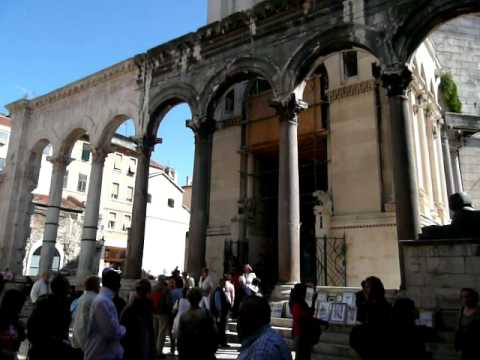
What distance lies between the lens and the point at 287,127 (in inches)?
460

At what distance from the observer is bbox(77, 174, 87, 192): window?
3497cm

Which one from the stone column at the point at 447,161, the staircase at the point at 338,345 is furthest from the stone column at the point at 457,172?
the staircase at the point at 338,345

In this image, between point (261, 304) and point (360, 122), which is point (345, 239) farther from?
point (261, 304)

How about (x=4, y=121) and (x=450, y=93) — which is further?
(x=4, y=121)

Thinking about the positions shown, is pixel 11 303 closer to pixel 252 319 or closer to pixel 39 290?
pixel 252 319

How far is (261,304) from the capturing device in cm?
267

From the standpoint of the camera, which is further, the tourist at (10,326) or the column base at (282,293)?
the column base at (282,293)

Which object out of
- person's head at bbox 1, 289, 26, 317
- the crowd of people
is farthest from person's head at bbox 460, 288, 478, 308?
person's head at bbox 1, 289, 26, 317

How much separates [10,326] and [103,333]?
0.82 metres

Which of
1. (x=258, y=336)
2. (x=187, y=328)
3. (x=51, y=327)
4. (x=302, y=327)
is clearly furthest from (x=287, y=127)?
(x=258, y=336)

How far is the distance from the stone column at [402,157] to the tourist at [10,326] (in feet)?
25.3

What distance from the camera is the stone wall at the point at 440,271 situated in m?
7.07

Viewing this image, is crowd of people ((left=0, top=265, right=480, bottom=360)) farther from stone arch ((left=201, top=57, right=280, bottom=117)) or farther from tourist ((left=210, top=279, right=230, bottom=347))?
stone arch ((left=201, top=57, right=280, bottom=117))

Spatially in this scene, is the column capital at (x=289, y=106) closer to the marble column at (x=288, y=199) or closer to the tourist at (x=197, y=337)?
the marble column at (x=288, y=199)
